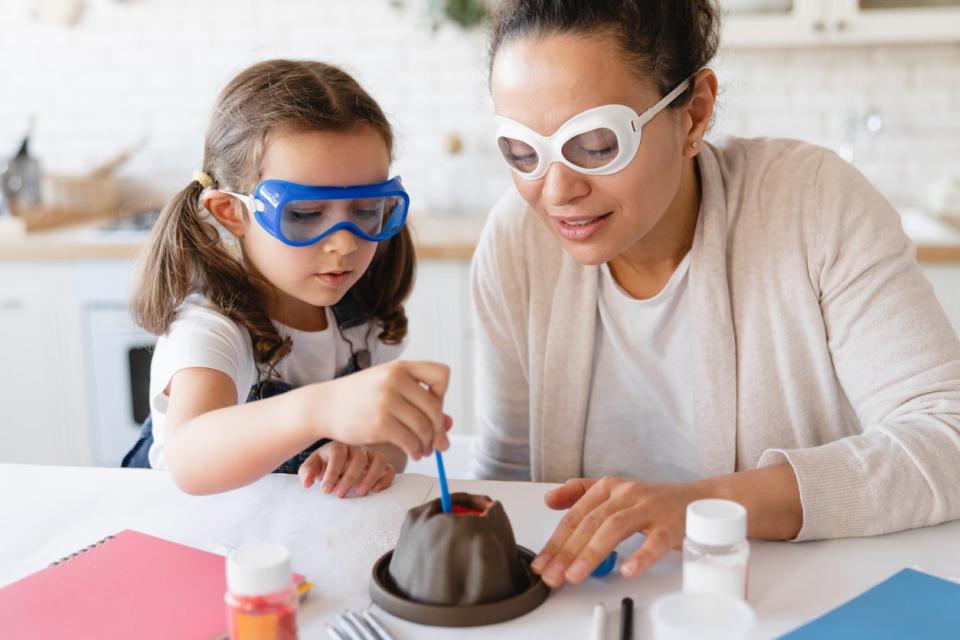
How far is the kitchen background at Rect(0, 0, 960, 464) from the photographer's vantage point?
10.8 feet

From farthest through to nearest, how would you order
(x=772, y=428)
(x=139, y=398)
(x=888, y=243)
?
(x=139, y=398)
(x=772, y=428)
(x=888, y=243)

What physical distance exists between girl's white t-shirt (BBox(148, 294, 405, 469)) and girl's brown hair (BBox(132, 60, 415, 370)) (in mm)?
29

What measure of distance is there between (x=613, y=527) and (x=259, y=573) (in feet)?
1.51

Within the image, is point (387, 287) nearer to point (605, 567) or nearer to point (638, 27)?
point (638, 27)

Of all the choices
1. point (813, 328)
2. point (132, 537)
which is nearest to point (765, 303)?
point (813, 328)

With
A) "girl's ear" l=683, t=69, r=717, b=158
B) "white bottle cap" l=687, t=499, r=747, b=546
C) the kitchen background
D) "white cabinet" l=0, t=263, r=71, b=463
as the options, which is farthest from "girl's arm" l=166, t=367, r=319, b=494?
"white cabinet" l=0, t=263, r=71, b=463

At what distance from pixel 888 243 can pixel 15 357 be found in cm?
294

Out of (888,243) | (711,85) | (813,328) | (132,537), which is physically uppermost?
(711,85)

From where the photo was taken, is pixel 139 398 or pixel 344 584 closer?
pixel 344 584

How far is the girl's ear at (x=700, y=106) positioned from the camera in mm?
1538

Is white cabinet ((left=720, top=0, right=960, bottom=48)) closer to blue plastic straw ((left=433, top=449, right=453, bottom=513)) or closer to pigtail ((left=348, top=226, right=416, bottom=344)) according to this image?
pigtail ((left=348, top=226, right=416, bottom=344))

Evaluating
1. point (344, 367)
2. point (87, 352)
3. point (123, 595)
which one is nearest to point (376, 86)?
point (87, 352)

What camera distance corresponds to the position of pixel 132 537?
1.30m

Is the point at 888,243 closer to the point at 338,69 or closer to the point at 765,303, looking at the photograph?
the point at 765,303
